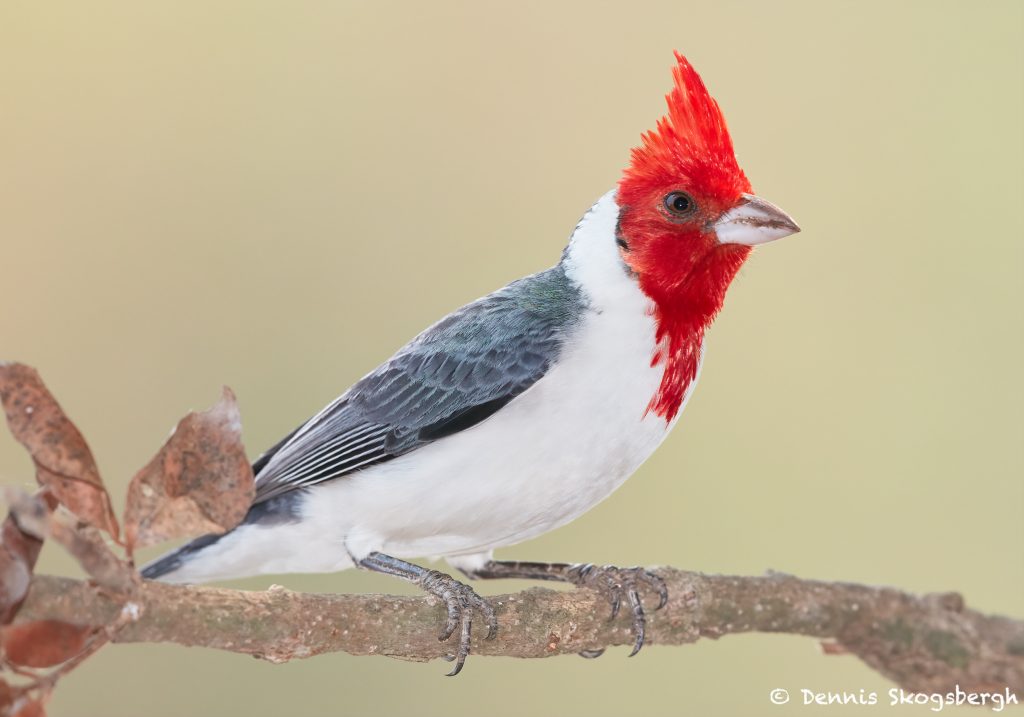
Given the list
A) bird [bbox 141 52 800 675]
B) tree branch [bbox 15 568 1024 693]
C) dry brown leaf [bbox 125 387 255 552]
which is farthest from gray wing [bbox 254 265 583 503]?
dry brown leaf [bbox 125 387 255 552]

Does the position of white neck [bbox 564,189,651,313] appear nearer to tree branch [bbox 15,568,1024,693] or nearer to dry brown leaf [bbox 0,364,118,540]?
tree branch [bbox 15,568,1024,693]

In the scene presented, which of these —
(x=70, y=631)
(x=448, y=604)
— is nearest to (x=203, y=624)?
(x=70, y=631)

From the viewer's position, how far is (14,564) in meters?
1.53

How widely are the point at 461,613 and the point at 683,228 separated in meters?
1.18

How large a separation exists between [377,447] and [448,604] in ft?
1.72

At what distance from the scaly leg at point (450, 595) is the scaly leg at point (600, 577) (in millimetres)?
375

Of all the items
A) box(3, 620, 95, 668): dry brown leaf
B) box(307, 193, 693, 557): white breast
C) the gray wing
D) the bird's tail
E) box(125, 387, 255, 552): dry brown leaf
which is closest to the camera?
box(3, 620, 95, 668): dry brown leaf

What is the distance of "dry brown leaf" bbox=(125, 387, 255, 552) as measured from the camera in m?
1.71

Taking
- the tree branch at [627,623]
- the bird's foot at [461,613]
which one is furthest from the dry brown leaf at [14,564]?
the bird's foot at [461,613]

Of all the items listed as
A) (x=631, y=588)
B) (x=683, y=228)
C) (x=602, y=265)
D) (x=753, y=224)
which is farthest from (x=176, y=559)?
(x=753, y=224)

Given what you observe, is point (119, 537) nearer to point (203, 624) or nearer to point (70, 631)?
point (70, 631)

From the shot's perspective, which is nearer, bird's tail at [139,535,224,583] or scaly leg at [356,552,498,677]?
scaly leg at [356,552,498,677]

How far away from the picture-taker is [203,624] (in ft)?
6.40

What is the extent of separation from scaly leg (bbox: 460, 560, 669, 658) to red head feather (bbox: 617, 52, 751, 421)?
17.7 inches
